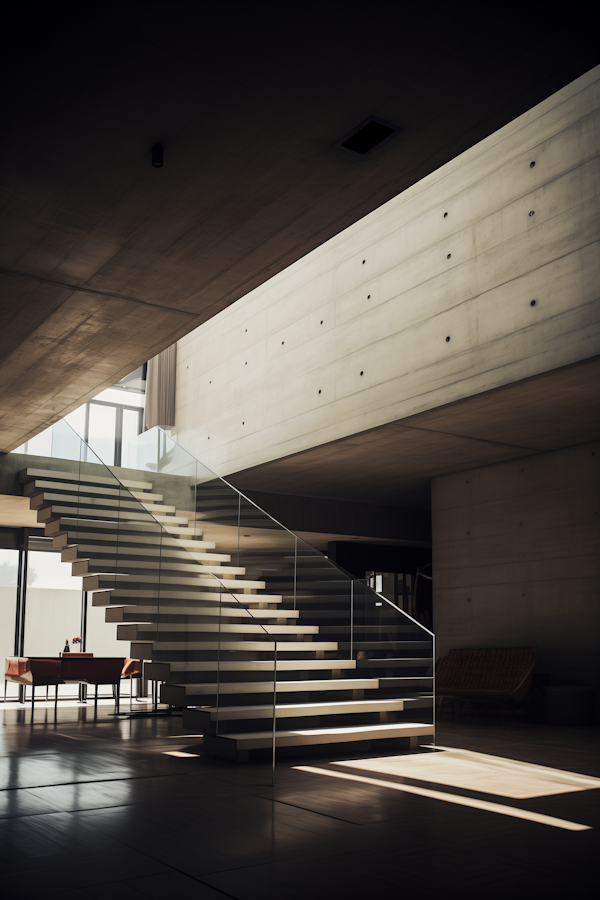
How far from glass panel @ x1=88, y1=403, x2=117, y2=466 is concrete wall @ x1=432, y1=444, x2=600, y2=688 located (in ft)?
16.6

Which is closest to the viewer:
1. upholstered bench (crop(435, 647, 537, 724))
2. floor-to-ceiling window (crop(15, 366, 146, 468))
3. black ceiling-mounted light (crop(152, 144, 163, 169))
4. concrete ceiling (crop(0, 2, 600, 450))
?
concrete ceiling (crop(0, 2, 600, 450))

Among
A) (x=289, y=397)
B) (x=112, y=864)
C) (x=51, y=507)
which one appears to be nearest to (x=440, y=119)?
(x=112, y=864)

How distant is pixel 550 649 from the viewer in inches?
408

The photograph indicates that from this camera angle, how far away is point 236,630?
6.71 meters

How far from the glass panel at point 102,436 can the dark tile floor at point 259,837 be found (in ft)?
16.7

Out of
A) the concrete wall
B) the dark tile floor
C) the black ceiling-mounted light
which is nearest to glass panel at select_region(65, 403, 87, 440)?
the concrete wall

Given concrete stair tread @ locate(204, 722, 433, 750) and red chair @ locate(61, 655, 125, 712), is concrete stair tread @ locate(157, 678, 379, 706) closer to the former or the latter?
concrete stair tread @ locate(204, 722, 433, 750)

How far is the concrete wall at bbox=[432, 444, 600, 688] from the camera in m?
10.1

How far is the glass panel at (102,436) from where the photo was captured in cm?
1101

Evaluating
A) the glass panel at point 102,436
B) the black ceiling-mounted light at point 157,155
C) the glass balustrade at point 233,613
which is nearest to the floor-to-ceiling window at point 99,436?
the glass panel at point 102,436

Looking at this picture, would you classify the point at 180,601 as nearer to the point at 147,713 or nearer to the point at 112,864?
the point at 147,713

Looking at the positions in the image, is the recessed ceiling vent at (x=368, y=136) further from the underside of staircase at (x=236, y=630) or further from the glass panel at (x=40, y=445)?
the glass panel at (x=40, y=445)

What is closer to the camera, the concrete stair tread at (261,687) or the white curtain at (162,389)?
the concrete stair tread at (261,687)

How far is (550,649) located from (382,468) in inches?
139
